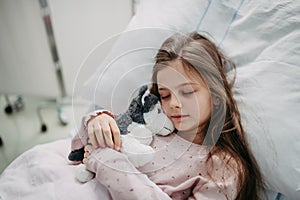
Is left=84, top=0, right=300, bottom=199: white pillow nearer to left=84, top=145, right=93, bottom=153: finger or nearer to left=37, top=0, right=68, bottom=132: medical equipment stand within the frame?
left=84, top=145, right=93, bottom=153: finger

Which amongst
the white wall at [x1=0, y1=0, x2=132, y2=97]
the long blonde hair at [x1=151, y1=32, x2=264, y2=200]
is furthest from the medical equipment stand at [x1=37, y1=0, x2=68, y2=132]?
the long blonde hair at [x1=151, y1=32, x2=264, y2=200]

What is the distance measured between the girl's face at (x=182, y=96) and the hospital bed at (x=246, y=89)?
0.28 ft

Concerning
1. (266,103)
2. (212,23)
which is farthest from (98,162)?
(212,23)

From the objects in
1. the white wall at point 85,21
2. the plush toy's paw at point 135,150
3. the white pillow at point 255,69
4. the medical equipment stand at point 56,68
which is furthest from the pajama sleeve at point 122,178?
the medical equipment stand at point 56,68

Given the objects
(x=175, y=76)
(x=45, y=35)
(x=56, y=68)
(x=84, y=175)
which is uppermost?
(x=175, y=76)

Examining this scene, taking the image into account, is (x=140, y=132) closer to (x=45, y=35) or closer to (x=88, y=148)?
(x=88, y=148)

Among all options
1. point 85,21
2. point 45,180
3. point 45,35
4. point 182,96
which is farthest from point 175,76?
point 45,35

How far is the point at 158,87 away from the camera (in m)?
0.72

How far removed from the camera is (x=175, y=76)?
0.70 m

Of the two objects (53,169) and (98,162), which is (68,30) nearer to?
(53,169)

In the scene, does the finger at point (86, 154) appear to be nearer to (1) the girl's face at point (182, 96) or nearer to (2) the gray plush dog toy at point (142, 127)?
(2) the gray plush dog toy at point (142, 127)

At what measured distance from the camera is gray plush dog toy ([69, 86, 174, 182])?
70 cm

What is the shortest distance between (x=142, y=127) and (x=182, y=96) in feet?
0.37

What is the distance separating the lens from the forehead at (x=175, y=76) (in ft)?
2.28
